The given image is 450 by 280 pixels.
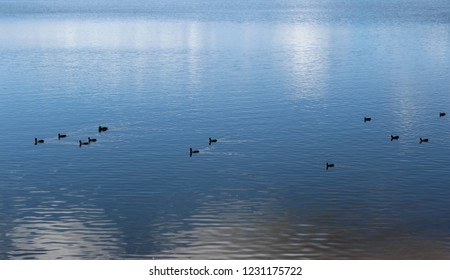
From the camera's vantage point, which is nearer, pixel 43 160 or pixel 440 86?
pixel 43 160

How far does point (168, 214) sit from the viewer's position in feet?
247

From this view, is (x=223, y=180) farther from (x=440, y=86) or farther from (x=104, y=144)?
(x=440, y=86)

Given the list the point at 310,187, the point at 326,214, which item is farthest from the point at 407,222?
the point at 310,187

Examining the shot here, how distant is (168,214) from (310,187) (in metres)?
16.1

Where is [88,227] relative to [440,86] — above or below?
below

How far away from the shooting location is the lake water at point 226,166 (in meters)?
68.8

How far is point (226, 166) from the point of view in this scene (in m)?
90.7

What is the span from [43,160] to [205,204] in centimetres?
2529

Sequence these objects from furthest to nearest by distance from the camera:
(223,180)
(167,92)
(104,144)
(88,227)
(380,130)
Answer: (167,92)
(380,130)
(104,144)
(223,180)
(88,227)

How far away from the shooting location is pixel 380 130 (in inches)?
4220

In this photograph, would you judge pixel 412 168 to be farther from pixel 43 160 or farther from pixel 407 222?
pixel 43 160

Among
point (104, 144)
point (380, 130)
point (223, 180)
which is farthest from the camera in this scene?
point (380, 130)

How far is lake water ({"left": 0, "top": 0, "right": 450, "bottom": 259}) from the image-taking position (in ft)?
226

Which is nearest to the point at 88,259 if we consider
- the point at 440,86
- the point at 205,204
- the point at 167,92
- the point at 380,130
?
the point at 205,204
